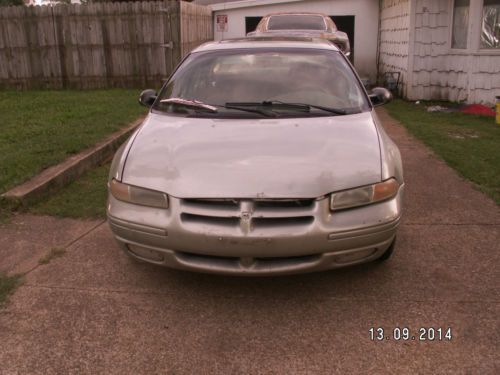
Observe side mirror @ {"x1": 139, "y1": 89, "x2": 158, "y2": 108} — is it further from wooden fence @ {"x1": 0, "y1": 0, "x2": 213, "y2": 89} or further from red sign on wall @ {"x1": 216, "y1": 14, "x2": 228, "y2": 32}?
red sign on wall @ {"x1": 216, "y1": 14, "x2": 228, "y2": 32}

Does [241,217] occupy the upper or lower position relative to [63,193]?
upper

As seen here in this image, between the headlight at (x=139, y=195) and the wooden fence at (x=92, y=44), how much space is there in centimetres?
1046

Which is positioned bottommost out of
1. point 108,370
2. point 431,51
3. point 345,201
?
point 108,370

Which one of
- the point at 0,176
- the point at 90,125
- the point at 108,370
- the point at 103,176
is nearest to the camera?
the point at 108,370

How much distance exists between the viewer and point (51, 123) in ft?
27.6

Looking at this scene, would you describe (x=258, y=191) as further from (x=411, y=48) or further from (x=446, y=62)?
(x=446, y=62)

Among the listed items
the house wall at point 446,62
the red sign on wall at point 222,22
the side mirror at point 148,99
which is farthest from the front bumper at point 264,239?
the red sign on wall at point 222,22

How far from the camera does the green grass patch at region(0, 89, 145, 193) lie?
602 cm

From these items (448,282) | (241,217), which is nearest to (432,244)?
(448,282)

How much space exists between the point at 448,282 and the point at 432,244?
2.13 feet

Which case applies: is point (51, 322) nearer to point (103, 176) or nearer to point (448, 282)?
point (448, 282)

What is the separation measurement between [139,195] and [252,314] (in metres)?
1.00

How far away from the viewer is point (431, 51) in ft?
37.9

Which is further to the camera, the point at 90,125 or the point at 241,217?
the point at 90,125
